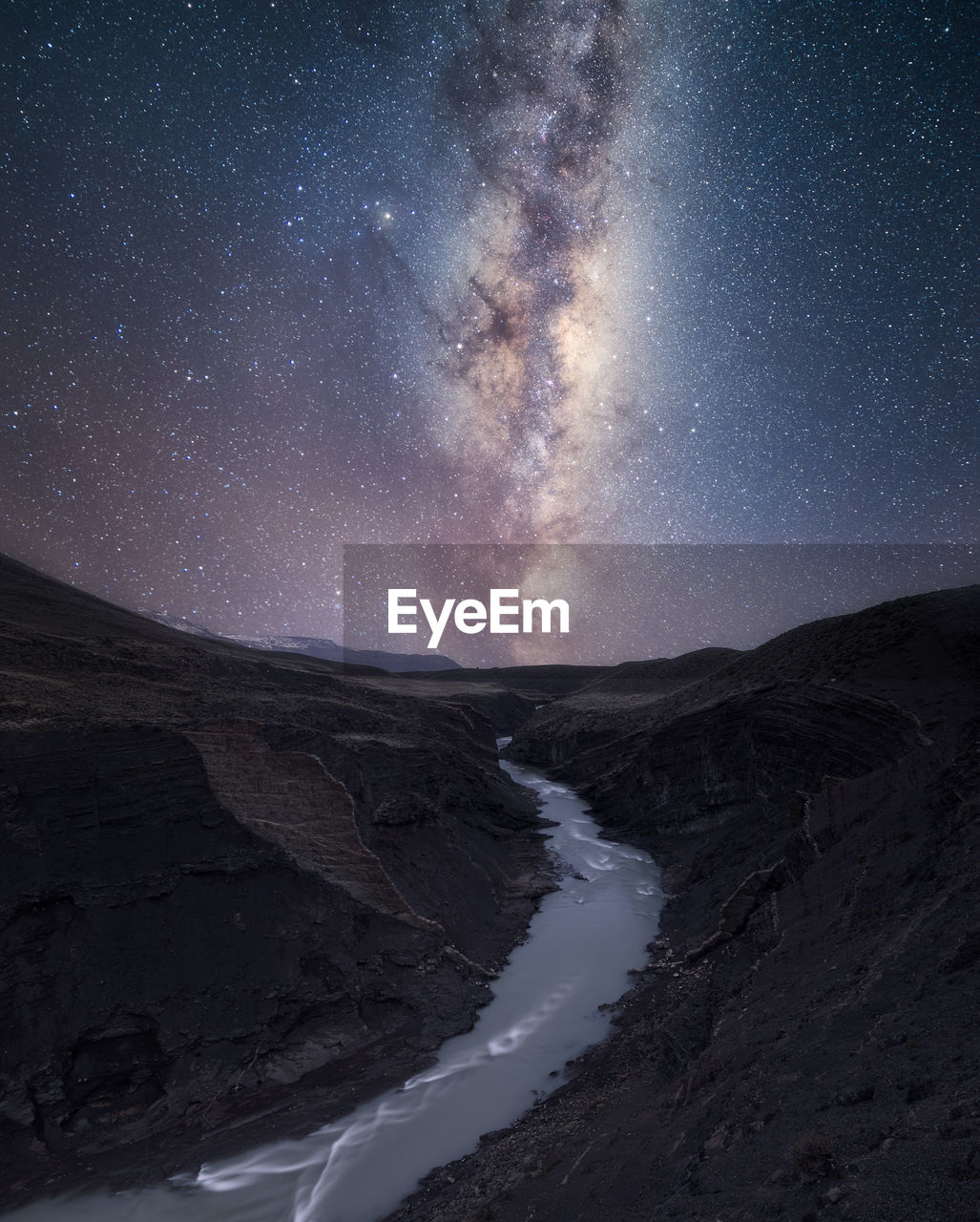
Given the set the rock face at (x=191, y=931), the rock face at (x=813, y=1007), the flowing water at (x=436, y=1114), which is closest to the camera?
the rock face at (x=813, y=1007)

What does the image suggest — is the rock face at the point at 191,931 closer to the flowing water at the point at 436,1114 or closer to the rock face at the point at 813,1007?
the flowing water at the point at 436,1114

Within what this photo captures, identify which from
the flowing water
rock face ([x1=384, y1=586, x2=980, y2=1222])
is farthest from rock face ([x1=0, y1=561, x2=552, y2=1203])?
rock face ([x1=384, y1=586, x2=980, y2=1222])

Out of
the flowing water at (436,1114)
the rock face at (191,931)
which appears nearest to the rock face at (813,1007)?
the flowing water at (436,1114)

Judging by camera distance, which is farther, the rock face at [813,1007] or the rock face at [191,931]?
the rock face at [191,931]

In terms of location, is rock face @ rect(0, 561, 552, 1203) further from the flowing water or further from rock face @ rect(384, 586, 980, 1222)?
rock face @ rect(384, 586, 980, 1222)

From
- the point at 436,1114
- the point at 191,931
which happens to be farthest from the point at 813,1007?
the point at 191,931

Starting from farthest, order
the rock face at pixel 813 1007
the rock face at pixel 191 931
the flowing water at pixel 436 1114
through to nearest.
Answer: the rock face at pixel 191 931, the flowing water at pixel 436 1114, the rock face at pixel 813 1007
